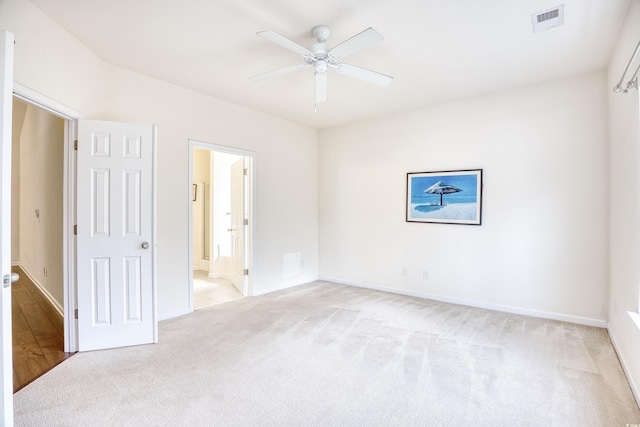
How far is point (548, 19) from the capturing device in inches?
93.7

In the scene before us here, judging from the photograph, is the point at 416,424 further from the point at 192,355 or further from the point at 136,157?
the point at 136,157

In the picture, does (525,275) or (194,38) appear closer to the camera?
(194,38)

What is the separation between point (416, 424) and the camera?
1837 millimetres

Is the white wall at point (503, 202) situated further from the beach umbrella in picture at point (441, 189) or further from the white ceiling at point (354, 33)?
the white ceiling at point (354, 33)

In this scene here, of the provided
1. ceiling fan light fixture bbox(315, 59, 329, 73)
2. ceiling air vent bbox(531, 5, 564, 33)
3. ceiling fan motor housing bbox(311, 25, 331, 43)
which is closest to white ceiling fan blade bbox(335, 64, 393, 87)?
ceiling fan light fixture bbox(315, 59, 329, 73)

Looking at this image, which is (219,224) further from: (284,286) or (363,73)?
(363,73)

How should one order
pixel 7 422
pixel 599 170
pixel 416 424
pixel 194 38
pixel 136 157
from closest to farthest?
1. pixel 7 422
2. pixel 416 424
3. pixel 194 38
4. pixel 136 157
5. pixel 599 170

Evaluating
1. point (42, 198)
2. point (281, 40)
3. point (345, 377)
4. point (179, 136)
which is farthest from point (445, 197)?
point (42, 198)

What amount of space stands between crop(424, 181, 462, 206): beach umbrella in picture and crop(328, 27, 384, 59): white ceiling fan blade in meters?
2.46

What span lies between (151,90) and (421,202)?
3.59 metres

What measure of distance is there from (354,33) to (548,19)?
144 cm

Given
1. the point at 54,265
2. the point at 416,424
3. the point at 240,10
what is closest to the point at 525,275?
the point at 416,424

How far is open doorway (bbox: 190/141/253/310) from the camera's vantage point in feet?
14.9

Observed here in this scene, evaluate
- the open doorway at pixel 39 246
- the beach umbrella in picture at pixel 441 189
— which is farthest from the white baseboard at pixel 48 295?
the beach umbrella in picture at pixel 441 189
